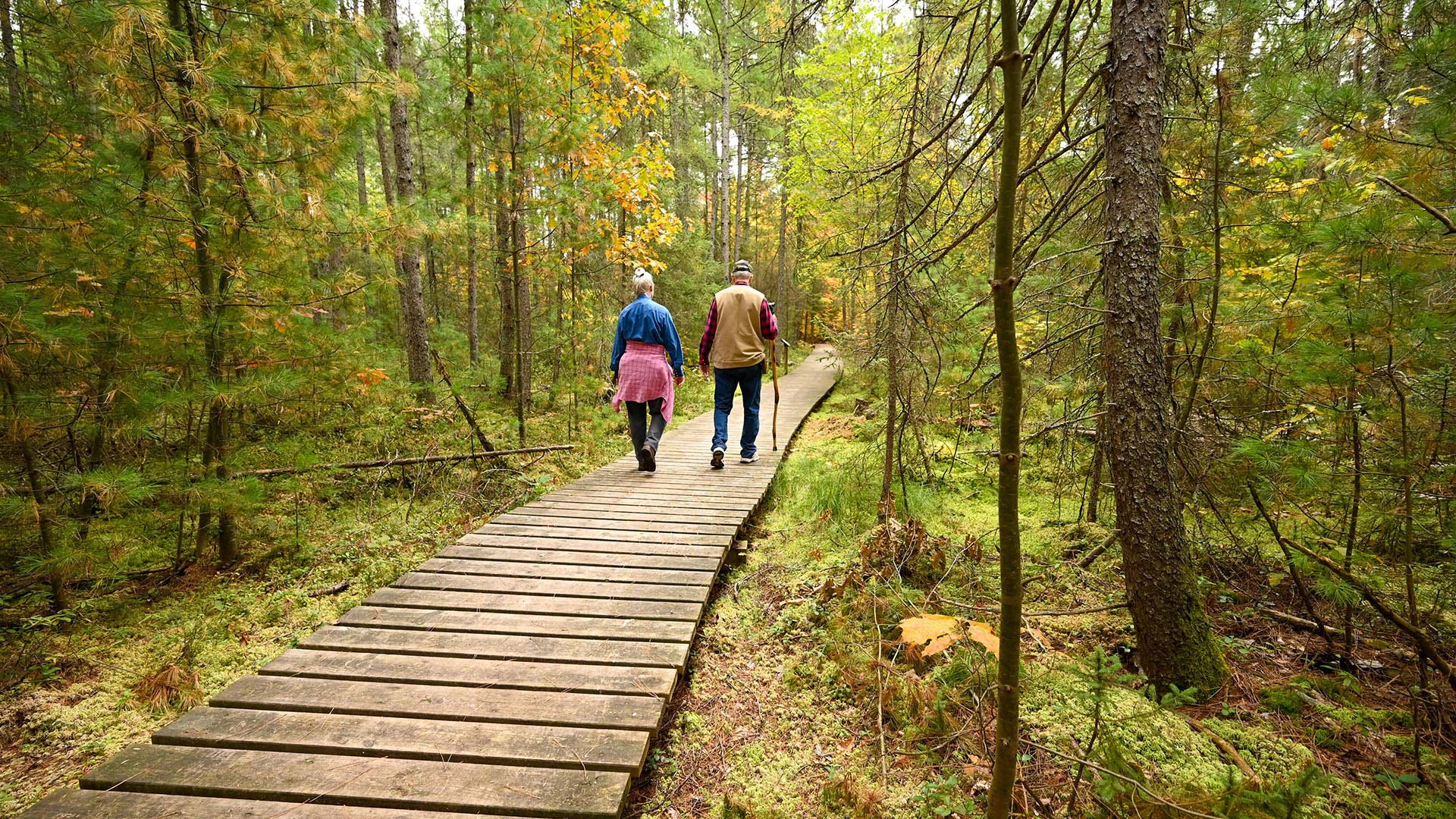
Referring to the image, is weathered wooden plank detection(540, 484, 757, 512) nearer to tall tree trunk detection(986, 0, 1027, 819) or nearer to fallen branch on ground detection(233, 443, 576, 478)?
fallen branch on ground detection(233, 443, 576, 478)

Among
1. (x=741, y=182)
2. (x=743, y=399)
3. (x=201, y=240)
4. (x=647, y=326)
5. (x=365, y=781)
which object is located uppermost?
(x=741, y=182)

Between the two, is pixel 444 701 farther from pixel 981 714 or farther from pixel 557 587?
pixel 981 714

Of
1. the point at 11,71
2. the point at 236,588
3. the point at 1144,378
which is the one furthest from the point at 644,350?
the point at 11,71

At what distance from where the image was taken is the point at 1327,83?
3.11 metres

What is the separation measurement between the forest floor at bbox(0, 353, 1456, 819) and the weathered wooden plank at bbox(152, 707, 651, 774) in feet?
1.04

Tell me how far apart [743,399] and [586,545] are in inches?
114

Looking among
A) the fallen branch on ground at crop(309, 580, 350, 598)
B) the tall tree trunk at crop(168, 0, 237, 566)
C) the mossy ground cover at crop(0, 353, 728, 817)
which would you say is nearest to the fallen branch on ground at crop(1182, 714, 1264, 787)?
the mossy ground cover at crop(0, 353, 728, 817)

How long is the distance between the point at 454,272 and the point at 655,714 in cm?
2136

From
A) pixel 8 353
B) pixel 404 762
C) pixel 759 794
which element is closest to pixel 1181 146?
pixel 759 794

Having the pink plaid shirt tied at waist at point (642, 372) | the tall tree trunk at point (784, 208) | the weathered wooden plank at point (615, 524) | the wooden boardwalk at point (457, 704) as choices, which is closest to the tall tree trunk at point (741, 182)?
the tall tree trunk at point (784, 208)

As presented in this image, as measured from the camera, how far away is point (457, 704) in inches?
99.7

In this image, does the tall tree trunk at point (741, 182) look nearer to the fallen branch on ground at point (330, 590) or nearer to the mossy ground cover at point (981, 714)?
the fallen branch on ground at point (330, 590)

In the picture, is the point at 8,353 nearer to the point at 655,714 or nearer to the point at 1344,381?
the point at 655,714

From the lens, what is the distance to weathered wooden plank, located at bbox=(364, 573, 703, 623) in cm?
340
